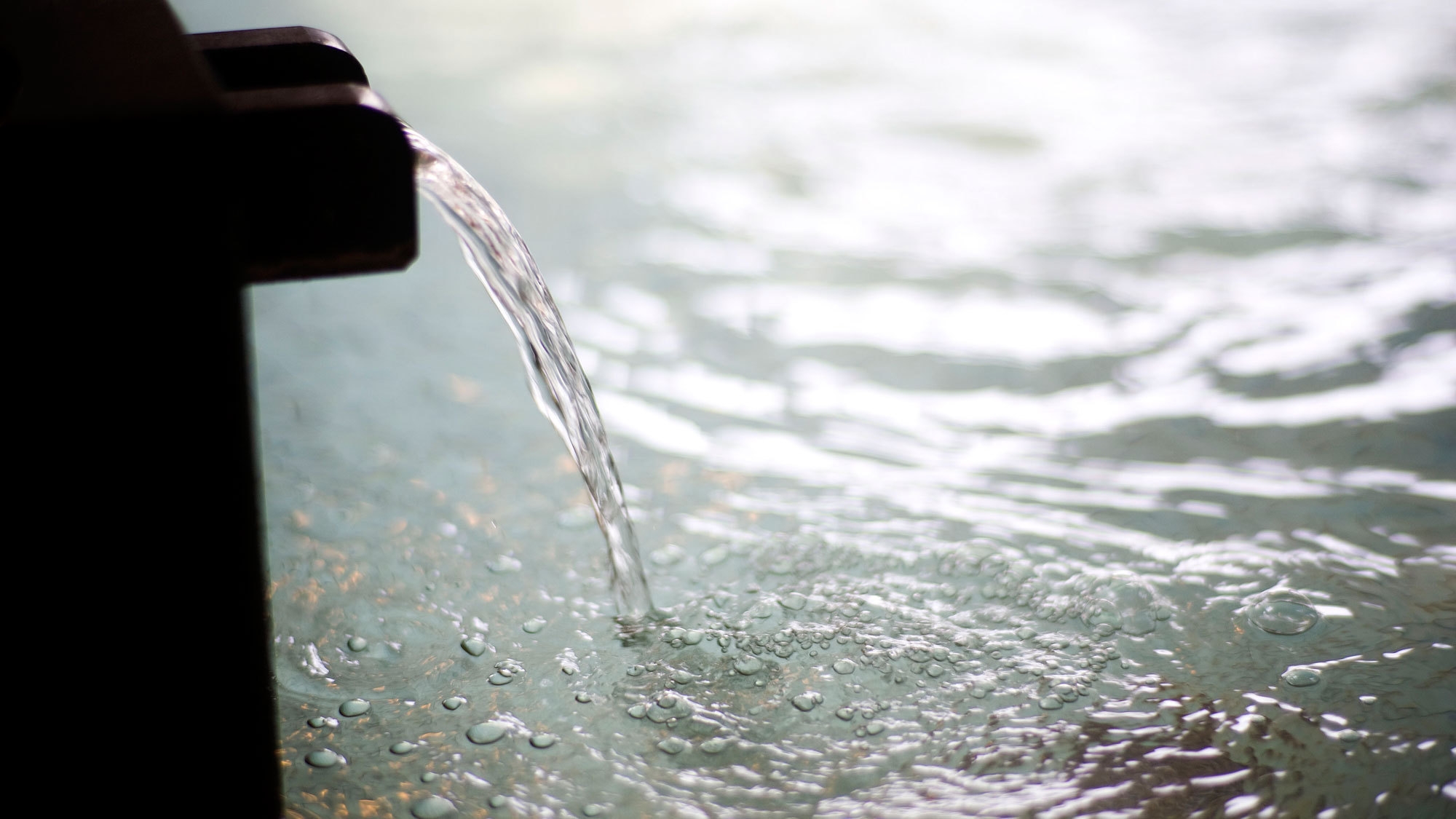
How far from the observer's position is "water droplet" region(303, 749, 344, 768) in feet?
3.94

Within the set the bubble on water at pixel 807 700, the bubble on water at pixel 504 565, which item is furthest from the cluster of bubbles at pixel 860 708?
the bubble on water at pixel 504 565

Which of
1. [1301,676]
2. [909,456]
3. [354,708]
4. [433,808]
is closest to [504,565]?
[354,708]

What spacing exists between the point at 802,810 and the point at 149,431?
0.71m

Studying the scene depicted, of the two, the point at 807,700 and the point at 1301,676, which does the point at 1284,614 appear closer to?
the point at 1301,676

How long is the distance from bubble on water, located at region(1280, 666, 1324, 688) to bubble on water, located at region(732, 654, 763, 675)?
0.62 metres

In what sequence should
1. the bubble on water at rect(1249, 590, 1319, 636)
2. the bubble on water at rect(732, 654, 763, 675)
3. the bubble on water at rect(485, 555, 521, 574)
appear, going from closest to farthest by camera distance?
the bubble on water at rect(732, 654, 763, 675), the bubble on water at rect(1249, 590, 1319, 636), the bubble on water at rect(485, 555, 521, 574)

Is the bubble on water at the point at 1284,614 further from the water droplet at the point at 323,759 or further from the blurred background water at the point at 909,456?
the water droplet at the point at 323,759

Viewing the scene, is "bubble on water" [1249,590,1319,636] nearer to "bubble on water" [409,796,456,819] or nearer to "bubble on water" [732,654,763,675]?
"bubble on water" [732,654,763,675]

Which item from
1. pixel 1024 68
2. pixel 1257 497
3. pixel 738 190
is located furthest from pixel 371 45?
pixel 1257 497

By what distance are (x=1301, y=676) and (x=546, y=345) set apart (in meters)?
0.99

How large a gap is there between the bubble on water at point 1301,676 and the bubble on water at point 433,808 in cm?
97

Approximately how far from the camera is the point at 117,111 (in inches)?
28.8

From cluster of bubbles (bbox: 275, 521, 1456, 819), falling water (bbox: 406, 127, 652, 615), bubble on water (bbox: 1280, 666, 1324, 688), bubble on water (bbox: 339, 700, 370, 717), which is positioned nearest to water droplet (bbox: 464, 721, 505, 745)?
cluster of bubbles (bbox: 275, 521, 1456, 819)

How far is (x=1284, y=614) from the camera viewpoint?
1.51 meters
